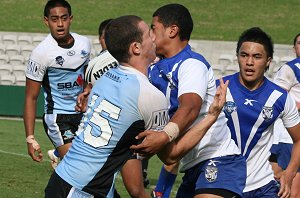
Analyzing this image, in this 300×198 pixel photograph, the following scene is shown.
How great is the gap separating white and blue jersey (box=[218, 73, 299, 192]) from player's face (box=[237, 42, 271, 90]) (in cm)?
8

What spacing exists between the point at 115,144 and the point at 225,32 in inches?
1100

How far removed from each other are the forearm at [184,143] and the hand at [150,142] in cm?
20

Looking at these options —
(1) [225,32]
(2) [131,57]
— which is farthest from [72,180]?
(1) [225,32]

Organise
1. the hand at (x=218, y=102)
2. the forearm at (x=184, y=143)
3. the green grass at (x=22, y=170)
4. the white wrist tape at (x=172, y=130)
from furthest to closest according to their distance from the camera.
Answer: the green grass at (x=22, y=170)
the hand at (x=218, y=102)
the forearm at (x=184, y=143)
the white wrist tape at (x=172, y=130)

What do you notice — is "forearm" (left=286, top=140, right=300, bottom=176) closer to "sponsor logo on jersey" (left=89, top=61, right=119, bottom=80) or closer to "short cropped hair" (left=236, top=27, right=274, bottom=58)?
"short cropped hair" (left=236, top=27, right=274, bottom=58)

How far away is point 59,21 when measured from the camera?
32.8 feet

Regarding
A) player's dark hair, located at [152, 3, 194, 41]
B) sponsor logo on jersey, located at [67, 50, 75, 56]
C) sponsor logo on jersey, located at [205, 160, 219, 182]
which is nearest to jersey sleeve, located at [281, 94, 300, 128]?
sponsor logo on jersey, located at [205, 160, 219, 182]

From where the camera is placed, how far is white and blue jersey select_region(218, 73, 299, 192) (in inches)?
292

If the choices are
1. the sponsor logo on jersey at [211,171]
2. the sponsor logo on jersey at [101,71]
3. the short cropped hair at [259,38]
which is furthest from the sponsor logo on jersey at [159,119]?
the sponsor logo on jersey at [101,71]

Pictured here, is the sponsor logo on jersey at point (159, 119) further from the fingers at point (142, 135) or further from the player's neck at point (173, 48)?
the player's neck at point (173, 48)

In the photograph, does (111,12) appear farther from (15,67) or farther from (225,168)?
(225,168)

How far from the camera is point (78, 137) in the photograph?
5777mm

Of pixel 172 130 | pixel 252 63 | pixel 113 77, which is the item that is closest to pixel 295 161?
pixel 252 63

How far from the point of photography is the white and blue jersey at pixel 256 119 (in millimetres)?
7422
